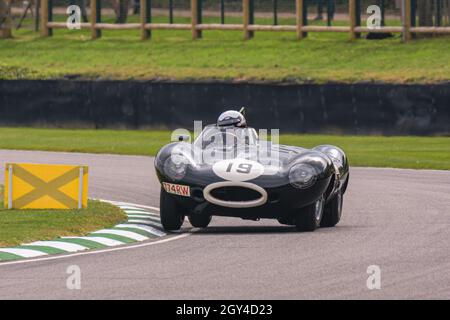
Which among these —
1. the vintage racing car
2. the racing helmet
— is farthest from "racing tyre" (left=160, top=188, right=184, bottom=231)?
the racing helmet

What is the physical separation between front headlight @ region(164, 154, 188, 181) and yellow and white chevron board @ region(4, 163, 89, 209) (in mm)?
1763

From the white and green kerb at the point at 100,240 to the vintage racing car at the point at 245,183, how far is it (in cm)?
37

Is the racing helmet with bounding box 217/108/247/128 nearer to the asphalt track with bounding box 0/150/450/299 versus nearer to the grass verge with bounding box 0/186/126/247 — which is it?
the asphalt track with bounding box 0/150/450/299

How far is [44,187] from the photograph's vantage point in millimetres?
16156

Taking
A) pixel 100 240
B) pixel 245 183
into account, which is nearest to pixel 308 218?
pixel 245 183

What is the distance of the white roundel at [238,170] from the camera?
1427cm

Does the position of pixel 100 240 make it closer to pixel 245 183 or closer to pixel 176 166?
pixel 176 166

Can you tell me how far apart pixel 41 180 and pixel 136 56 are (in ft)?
83.8

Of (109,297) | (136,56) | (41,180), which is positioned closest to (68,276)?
(109,297)

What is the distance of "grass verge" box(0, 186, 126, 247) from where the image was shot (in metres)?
13.9

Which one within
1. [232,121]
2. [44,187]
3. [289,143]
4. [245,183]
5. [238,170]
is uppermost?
[232,121]

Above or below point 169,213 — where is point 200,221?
below

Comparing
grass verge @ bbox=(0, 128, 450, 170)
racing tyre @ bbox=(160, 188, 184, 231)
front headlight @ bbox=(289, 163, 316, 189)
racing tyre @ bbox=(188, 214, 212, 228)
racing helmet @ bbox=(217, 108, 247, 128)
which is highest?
racing helmet @ bbox=(217, 108, 247, 128)

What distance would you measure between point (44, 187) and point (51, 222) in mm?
1381
